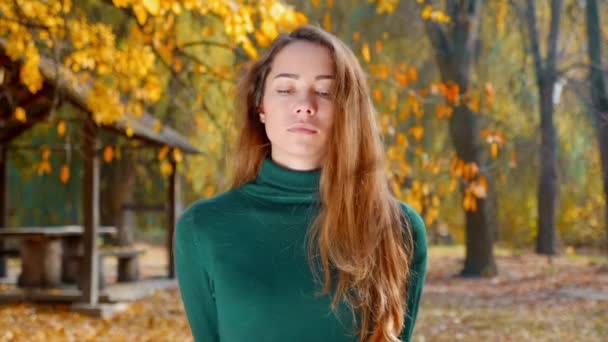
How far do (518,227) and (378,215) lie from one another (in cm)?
1989

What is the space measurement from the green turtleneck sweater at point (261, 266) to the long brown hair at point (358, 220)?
0.04 metres

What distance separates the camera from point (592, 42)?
13266mm

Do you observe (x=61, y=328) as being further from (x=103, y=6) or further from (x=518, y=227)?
(x=518, y=227)

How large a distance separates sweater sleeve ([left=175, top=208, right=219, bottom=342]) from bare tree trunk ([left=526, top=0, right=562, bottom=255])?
12.9 m

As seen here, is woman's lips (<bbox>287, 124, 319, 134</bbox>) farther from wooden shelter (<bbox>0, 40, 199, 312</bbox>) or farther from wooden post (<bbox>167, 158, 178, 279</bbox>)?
wooden post (<bbox>167, 158, 178, 279</bbox>)

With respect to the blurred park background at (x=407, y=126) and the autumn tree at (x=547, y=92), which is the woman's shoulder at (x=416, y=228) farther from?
the autumn tree at (x=547, y=92)

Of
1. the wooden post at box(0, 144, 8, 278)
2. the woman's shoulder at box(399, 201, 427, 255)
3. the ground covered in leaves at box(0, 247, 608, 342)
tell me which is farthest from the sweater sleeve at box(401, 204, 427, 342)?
the wooden post at box(0, 144, 8, 278)

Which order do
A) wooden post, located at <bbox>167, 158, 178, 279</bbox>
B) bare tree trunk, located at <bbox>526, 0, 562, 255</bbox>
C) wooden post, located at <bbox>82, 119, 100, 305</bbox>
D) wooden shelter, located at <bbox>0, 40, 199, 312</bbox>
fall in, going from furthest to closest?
bare tree trunk, located at <bbox>526, 0, 562, 255</bbox> → wooden post, located at <bbox>167, 158, 178, 279</bbox> → wooden post, located at <bbox>82, 119, 100, 305</bbox> → wooden shelter, located at <bbox>0, 40, 199, 312</bbox>

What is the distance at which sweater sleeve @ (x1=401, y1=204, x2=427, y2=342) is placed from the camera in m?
2.34

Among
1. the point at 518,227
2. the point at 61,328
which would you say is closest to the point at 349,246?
the point at 61,328

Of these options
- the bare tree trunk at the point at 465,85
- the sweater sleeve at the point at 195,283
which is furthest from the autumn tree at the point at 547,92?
the sweater sleeve at the point at 195,283

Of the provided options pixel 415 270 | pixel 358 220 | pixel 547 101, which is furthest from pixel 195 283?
pixel 547 101

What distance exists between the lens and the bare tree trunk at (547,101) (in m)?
15.1

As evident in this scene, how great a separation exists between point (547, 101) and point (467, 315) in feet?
20.1
